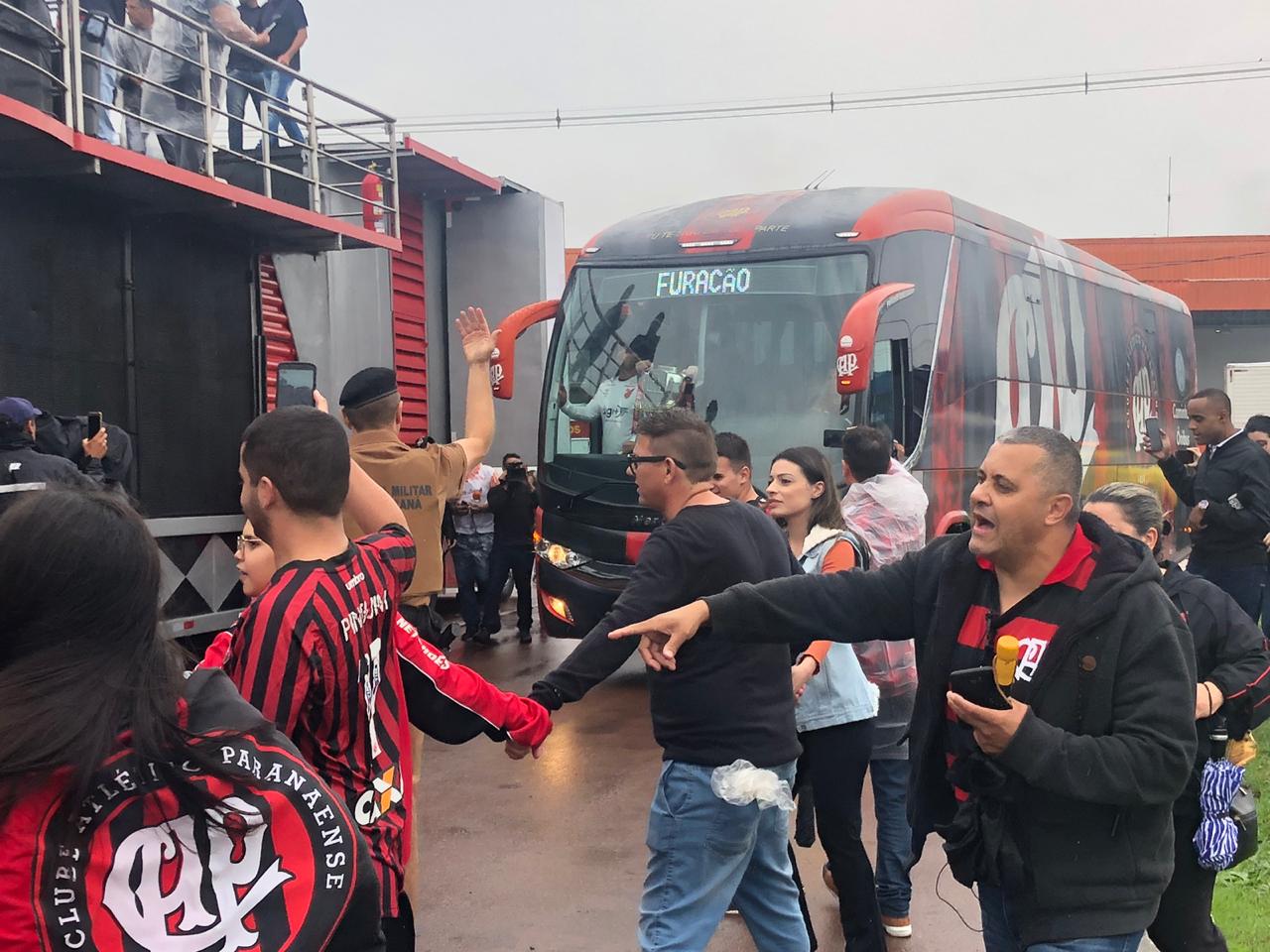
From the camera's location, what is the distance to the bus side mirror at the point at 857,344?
26.8 feet

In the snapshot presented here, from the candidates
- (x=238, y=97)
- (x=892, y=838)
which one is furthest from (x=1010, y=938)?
(x=238, y=97)

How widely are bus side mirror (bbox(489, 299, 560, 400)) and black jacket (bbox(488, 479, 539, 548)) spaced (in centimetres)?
217

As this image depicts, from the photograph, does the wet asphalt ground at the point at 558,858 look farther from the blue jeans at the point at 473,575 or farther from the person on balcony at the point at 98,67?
the person on balcony at the point at 98,67

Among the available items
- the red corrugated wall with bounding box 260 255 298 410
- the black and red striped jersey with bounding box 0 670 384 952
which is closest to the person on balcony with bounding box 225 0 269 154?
the red corrugated wall with bounding box 260 255 298 410

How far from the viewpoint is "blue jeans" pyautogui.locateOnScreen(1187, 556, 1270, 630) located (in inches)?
304

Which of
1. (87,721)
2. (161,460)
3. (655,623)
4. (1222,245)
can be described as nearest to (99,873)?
(87,721)

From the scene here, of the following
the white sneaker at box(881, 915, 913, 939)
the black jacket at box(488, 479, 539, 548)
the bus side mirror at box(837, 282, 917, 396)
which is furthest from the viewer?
the black jacket at box(488, 479, 539, 548)

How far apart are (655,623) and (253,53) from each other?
5779 mm

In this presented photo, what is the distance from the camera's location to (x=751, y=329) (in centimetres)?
934

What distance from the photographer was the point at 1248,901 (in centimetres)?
512

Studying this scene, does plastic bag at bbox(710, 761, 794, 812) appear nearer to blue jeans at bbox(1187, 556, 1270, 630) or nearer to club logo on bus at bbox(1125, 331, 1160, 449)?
blue jeans at bbox(1187, 556, 1270, 630)

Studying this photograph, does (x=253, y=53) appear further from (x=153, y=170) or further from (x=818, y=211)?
(x=818, y=211)

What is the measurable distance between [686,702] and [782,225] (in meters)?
6.70

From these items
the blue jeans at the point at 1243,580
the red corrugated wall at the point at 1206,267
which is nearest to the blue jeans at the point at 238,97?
the blue jeans at the point at 1243,580
